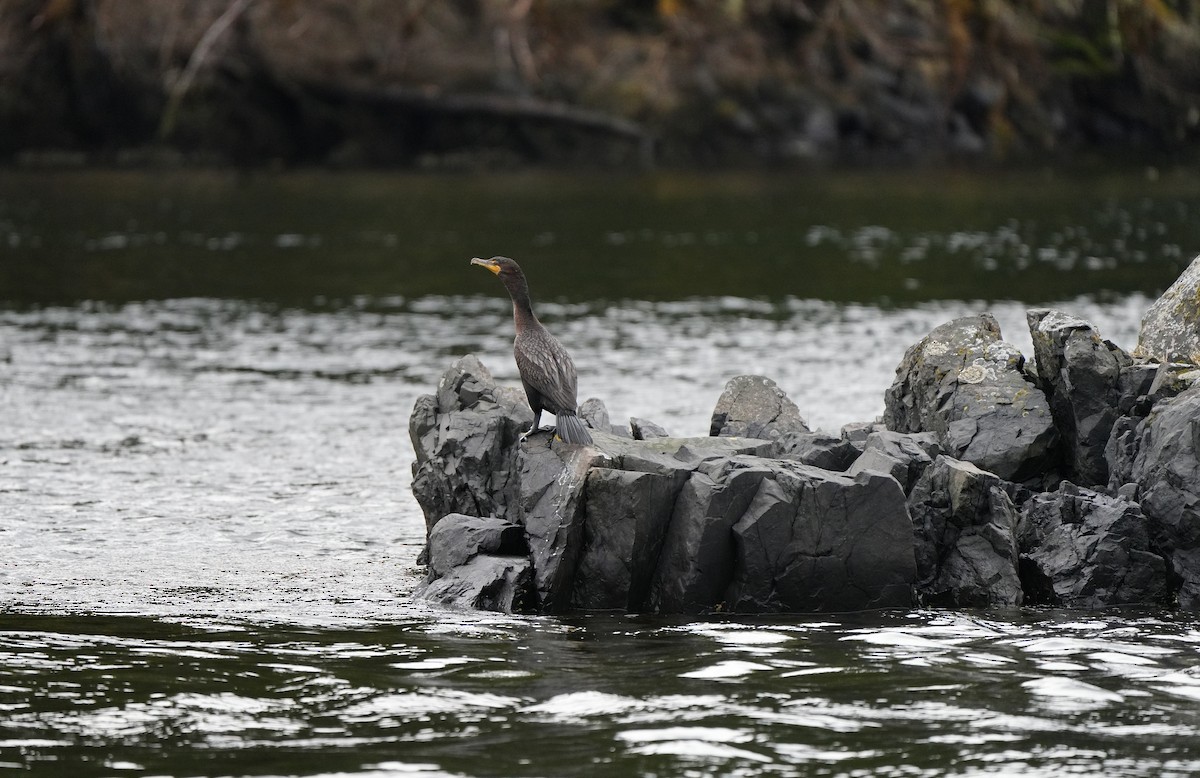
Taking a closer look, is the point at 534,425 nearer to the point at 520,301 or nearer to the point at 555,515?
the point at 520,301

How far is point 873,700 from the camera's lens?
10445 millimetres

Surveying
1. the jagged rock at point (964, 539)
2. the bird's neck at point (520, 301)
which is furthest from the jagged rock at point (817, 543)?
the bird's neck at point (520, 301)

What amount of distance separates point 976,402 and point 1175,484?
2.20 metres

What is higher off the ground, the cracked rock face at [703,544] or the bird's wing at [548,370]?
the bird's wing at [548,370]

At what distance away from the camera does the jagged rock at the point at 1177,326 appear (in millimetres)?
15180

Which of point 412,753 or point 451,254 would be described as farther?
point 451,254

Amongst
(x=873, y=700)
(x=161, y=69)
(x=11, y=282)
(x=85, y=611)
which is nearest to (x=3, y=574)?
(x=85, y=611)

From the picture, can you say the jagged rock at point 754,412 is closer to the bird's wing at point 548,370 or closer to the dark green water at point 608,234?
the bird's wing at point 548,370

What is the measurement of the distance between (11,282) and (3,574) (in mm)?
21827

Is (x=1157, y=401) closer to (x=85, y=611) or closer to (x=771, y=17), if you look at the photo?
(x=85, y=611)

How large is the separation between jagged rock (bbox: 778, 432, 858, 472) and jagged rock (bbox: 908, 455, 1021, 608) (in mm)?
687


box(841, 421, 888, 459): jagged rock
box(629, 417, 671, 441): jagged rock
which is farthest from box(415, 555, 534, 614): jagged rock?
box(841, 421, 888, 459): jagged rock

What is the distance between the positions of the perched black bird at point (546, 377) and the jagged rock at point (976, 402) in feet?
11.6

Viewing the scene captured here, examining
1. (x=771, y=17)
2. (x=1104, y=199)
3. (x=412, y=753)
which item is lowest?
(x=412, y=753)
